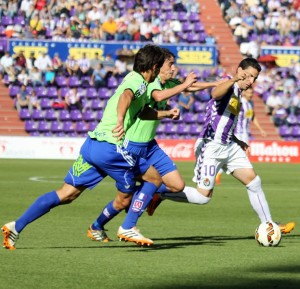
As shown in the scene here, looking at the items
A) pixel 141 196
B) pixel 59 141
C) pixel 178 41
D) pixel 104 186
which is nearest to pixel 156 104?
pixel 141 196

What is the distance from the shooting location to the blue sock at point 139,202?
10148 mm

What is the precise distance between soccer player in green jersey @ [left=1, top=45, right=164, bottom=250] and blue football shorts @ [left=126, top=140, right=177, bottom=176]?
0.76 metres

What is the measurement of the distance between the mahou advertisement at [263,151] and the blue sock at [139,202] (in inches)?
865

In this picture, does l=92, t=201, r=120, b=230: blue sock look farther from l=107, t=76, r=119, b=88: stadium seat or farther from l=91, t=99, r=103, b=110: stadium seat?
l=107, t=76, r=119, b=88: stadium seat

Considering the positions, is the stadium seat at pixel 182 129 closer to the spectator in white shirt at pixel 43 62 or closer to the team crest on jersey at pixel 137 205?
the spectator in white shirt at pixel 43 62

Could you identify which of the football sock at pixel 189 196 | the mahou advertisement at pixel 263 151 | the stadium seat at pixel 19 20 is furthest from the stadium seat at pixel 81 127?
the football sock at pixel 189 196

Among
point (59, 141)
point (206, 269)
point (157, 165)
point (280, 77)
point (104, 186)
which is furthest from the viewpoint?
point (280, 77)

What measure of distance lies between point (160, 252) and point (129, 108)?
1.49m

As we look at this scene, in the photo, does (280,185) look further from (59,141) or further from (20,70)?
(20,70)

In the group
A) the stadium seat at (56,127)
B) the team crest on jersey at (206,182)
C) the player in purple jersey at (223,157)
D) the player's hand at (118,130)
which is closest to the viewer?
the player's hand at (118,130)

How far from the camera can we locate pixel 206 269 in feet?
28.3

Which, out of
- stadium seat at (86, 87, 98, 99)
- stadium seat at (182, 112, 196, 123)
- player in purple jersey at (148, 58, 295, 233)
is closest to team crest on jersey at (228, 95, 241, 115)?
player in purple jersey at (148, 58, 295, 233)

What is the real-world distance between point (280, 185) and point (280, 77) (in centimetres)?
1543

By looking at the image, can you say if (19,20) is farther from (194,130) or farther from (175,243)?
(175,243)
